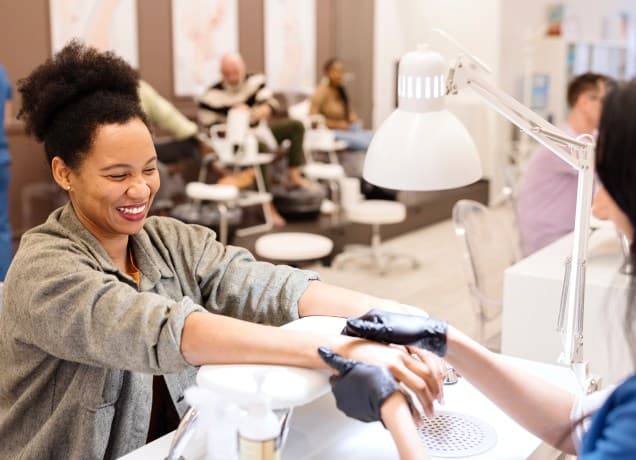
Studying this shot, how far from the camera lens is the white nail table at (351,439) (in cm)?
131

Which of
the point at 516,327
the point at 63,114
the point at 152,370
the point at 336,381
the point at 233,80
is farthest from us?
the point at 233,80

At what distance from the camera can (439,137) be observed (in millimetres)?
1403

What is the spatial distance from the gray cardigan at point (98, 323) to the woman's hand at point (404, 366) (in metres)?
0.27

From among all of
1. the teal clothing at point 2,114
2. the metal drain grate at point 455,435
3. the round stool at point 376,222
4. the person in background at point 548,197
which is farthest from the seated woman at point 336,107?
the metal drain grate at point 455,435

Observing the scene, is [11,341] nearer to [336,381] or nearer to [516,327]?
[336,381]

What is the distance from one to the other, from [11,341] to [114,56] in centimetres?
57

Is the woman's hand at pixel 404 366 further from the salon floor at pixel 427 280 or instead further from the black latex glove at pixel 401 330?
the salon floor at pixel 427 280

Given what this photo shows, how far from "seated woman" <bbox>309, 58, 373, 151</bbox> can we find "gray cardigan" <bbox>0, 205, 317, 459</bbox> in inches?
210

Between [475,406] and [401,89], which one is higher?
[401,89]

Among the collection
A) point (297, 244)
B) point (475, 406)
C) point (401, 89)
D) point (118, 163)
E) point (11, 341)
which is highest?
point (401, 89)

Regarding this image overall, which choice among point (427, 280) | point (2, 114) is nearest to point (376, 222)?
point (427, 280)

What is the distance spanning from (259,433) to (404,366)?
29cm

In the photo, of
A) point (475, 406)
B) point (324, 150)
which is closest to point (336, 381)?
point (475, 406)

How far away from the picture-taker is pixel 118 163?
A: 1.49 meters
